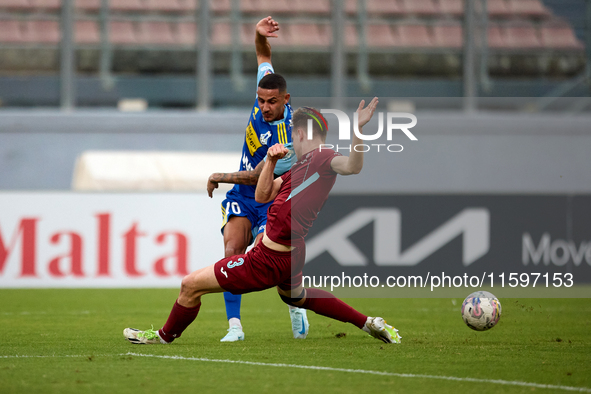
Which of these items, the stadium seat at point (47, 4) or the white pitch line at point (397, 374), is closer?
the white pitch line at point (397, 374)

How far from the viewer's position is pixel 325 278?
615cm

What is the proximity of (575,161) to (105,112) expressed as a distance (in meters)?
8.50

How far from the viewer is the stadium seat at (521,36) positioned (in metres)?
15.8

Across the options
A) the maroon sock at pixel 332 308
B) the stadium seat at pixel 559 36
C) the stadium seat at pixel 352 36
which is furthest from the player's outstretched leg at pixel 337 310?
the stadium seat at pixel 559 36

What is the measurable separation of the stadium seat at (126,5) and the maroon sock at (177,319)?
11670mm

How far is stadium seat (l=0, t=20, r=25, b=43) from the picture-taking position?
49.4 feet

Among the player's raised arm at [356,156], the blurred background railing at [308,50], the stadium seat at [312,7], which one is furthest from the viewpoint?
the stadium seat at [312,7]

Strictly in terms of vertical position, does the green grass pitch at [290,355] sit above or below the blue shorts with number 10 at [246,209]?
below

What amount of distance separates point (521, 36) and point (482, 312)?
11788 millimetres

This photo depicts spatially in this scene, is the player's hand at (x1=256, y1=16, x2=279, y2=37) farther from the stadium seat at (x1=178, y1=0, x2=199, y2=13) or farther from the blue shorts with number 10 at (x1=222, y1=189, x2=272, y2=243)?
the stadium seat at (x1=178, y1=0, x2=199, y2=13)

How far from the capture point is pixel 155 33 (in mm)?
15766

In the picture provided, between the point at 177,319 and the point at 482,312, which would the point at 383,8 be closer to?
the point at 482,312

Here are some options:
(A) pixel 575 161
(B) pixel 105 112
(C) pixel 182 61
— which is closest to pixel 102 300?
(B) pixel 105 112

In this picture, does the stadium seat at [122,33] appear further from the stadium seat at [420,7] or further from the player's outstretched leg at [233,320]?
the player's outstretched leg at [233,320]
